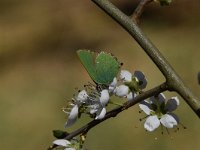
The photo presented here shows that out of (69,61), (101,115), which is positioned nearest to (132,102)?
(101,115)

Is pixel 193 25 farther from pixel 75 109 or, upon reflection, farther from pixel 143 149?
pixel 75 109

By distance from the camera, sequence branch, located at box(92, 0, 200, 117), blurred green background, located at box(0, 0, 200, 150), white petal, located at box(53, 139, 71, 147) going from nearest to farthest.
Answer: branch, located at box(92, 0, 200, 117) < white petal, located at box(53, 139, 71, 147) < blurred green background, located at box(0, 0, 200, 150)

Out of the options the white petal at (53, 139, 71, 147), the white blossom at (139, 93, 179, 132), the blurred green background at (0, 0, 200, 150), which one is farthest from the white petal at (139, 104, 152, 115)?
the blurred green background at (0, 0, 200, 150)

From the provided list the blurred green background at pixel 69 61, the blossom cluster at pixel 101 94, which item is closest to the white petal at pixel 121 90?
the blossom cluster at pixel 101 94

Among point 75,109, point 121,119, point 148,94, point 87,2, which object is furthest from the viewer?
point 87,2

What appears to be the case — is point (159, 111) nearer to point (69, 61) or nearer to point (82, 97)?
point (82, 97)

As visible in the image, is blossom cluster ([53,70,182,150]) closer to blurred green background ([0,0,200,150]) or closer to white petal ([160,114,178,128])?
white petal ([160,114,178,128])

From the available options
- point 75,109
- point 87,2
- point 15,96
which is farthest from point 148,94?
point 87,2
